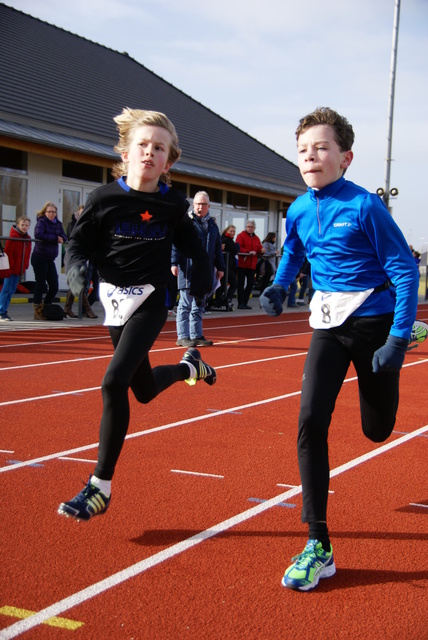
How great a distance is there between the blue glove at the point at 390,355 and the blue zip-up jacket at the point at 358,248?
4 cm

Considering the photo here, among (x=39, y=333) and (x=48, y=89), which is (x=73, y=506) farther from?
(x=48, y=89)

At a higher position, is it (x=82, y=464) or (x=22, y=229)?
(x=22, y=229)

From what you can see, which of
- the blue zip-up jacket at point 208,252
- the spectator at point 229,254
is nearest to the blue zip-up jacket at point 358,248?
the blue zip-up jacket at point 208,252

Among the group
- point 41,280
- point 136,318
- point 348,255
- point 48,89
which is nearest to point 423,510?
point 348,255

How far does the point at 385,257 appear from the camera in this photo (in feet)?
11.8

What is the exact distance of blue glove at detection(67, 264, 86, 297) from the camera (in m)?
4.06

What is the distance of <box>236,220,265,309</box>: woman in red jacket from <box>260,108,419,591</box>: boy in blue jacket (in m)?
15.7

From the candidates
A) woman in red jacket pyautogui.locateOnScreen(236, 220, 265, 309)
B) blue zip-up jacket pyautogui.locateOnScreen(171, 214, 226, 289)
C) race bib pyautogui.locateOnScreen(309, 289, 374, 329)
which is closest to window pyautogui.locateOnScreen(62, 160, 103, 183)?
woman in red jacket pyautogui.locateOnScreen(236, 220, 265, 309)

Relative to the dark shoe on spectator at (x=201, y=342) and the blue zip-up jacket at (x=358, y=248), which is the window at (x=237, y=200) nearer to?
the dark shoe on spectator at (x=201, y=342)

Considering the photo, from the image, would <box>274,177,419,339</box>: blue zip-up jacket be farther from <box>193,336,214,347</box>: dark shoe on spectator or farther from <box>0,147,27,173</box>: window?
<box>0,147,27,173</box>: window

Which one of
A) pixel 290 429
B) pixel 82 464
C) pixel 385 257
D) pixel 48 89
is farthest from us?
pixel 48 89

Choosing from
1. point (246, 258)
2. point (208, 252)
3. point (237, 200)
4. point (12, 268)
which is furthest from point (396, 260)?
point (237, 200)

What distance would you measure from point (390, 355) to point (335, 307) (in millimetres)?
421

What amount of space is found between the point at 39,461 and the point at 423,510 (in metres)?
2.47
